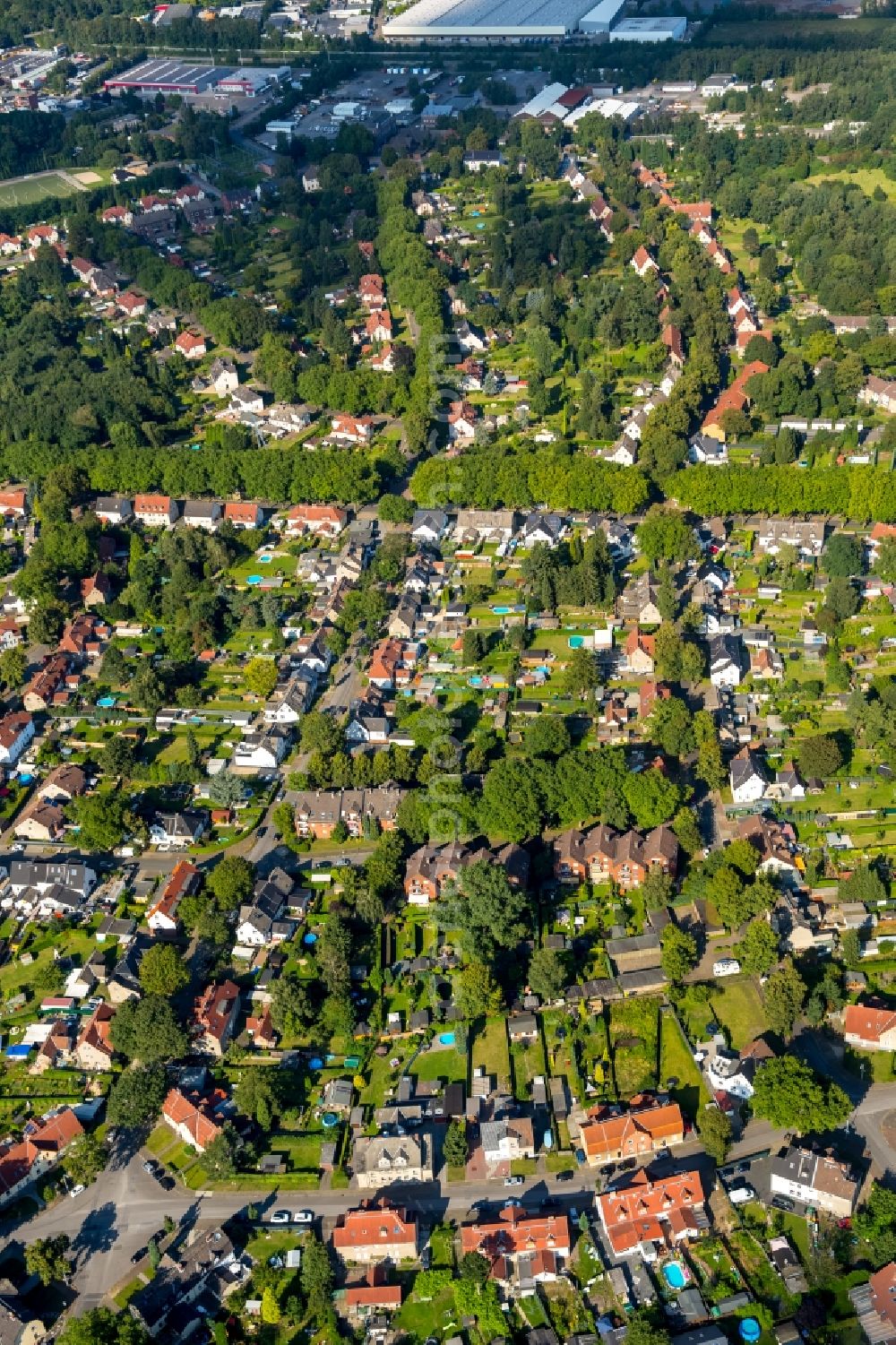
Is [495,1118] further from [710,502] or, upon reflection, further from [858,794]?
[710,502]

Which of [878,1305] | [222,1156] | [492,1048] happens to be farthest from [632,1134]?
[222,1156]

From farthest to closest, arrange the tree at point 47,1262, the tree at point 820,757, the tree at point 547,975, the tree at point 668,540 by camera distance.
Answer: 1. the tree at point 668,540
2. the tree at point 820,757
3. the tree at point 547,975
4. the tree at point 47,1262

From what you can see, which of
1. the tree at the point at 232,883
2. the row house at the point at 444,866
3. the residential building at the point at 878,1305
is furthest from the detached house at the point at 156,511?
the residential building at the point at 878,1305

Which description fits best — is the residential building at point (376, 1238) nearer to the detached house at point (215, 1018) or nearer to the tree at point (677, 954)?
the detached house at point (215, 1018)

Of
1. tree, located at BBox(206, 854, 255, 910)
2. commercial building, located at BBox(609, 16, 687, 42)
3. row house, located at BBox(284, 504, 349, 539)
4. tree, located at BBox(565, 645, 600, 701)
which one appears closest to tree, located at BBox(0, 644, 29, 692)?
row house, located at BBox(284, 504, 349, 539)

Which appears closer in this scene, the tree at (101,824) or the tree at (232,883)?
the tree at (232,883)

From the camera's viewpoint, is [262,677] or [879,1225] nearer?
[879,1225]

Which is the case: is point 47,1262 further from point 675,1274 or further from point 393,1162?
point 675,1274
